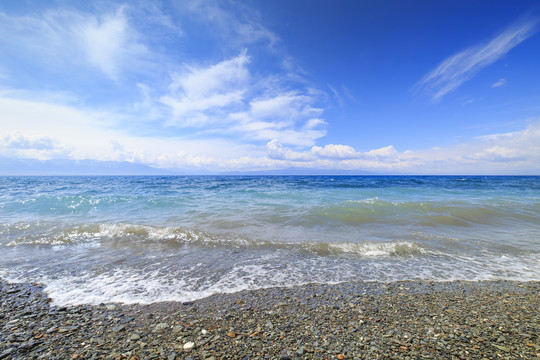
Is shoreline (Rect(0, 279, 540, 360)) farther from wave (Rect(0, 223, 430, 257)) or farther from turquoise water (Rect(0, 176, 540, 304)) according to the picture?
wave (Rect(0, 223, 430, 257))

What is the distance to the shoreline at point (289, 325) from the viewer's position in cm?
286

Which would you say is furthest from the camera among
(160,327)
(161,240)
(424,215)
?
(424,215)

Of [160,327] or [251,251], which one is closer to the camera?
[160,327]

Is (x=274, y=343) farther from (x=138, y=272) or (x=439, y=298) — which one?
(x=138, y=272)

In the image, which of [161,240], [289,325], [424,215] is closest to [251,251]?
[161,240]

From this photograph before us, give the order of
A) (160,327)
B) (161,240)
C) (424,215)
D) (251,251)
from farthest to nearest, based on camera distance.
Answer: (424,215) < (161,240) < (251,251) < (160,327)

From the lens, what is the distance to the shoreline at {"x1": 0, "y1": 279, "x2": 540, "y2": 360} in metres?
2.86

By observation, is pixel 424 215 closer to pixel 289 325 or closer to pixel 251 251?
pixel 251 251

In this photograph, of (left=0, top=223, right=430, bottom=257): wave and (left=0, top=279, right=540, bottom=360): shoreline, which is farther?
(left=0, top=223, right=430, bottom=257): wave

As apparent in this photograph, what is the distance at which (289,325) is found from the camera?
3.43 meters

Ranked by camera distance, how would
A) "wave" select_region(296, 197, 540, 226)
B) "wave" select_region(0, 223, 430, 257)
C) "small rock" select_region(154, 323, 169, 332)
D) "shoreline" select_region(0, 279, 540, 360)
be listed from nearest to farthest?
"shoreline" select_region(0, 279, 540, 360) < "small rock" select_region(154, 323, 169, 332) < "wave" select_region(0, 223, 430, 257) < "wave" select_region(296, 197, 540, 226)

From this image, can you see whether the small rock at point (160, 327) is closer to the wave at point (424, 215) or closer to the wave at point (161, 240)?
the wave at point (161, 240)

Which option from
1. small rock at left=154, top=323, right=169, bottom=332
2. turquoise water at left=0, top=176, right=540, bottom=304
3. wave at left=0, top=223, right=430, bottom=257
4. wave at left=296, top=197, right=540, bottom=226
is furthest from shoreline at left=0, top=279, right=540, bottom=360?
wave at left=296, top=197, right=540, bottom=226

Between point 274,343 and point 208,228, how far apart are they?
745 cm
